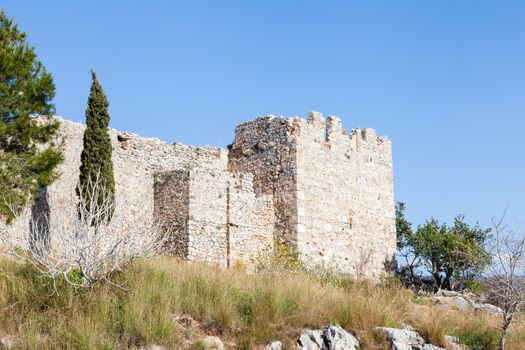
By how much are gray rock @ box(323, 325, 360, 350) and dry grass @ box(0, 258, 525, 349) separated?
0.31m

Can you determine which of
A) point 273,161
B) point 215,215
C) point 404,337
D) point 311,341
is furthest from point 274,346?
point 273,161

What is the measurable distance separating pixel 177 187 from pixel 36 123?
15.1ft

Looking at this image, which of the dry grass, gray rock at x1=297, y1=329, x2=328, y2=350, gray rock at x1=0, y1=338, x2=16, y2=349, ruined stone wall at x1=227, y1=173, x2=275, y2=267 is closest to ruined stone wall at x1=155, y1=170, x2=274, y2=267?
ruined stone wall at x1=227, y1=173, x2=275, y2=267

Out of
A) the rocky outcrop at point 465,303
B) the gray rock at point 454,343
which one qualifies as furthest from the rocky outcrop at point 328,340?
the rocky outcrop at point 465,303

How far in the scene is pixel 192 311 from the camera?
14.1 metres

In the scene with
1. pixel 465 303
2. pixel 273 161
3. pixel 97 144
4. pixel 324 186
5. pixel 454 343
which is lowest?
pixel 454 343

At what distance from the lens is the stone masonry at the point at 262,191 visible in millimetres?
22453

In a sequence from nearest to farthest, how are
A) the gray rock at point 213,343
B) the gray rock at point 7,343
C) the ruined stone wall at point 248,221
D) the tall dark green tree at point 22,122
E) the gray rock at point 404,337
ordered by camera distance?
the gray rock at point 7,343, the gray rock at point 213,343, the gray rock at point 404,337, the tall dark green tree at point 22,122, the ruined stone wall at point 248,221

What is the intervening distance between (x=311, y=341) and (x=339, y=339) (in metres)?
0.53

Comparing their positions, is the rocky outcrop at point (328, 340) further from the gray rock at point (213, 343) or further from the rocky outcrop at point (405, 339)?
the gray rock at point (213, 343)

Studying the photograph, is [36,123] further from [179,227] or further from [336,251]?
[336,251]

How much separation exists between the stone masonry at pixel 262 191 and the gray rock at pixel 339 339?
27.3 feet

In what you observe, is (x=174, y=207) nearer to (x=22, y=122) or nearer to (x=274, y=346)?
(x=22, y=122)

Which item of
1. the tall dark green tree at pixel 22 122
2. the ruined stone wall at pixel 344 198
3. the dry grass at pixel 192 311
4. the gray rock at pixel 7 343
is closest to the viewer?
the gray rock at pixel 7 343
